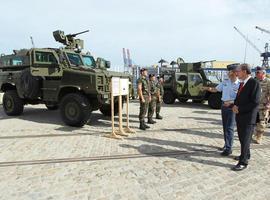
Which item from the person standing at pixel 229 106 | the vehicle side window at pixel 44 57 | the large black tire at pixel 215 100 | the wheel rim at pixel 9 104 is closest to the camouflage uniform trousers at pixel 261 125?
the person standing at pixel 229 106

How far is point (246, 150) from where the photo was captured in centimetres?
500

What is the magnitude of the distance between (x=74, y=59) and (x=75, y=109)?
72.2 inches

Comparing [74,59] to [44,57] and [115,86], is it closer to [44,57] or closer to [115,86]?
[44,57]

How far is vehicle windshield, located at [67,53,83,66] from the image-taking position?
9367mm

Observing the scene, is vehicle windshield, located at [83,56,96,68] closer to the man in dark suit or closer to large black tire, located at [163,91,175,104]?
the man in dark suit

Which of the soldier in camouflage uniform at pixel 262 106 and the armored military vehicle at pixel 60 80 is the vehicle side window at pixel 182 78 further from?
the soldier in camouflage uniform at pixel 262 106

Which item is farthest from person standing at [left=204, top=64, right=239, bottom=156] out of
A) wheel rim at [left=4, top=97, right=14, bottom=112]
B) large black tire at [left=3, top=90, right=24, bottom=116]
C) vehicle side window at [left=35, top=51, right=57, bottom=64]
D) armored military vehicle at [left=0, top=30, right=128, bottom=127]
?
wheel rim at [left=4, top=97, right=14, bottom=112]

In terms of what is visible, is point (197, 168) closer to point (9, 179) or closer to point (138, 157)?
point (138, 157)

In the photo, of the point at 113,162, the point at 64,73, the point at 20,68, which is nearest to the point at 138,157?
the point at 113,162

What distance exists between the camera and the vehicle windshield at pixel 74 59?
9367mm

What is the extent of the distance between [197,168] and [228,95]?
64.0 inches

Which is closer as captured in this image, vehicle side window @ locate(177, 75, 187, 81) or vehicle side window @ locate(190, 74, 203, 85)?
vehicle side window @ locate(190, 74, 203, 85)

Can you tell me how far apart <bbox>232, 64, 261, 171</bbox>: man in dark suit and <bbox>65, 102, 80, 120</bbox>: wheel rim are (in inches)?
183

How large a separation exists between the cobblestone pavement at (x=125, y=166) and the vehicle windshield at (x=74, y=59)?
2.10 m
